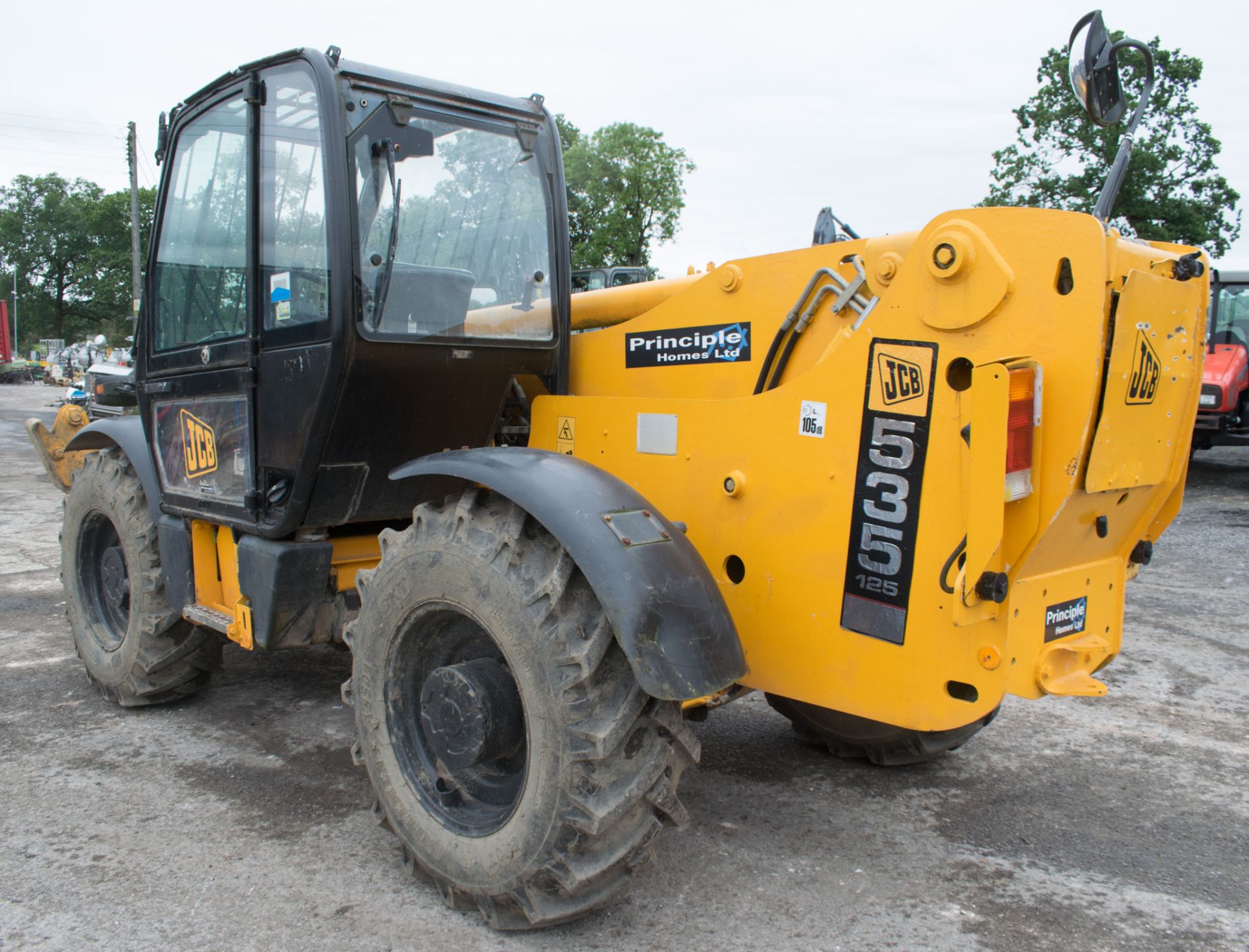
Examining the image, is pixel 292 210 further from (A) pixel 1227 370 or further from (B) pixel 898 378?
(A) pixel 1227 370

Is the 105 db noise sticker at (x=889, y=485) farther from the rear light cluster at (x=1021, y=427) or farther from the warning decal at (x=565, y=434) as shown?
the warning decal at (x=565, y=434)

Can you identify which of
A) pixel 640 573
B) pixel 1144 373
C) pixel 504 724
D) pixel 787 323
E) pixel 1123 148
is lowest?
pixel 504 724

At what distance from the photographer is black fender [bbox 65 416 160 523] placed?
164 inches

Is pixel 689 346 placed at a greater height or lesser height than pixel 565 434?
greater

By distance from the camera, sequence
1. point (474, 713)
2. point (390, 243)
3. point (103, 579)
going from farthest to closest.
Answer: point (103, 579), point (390, 243), point (474, 713)

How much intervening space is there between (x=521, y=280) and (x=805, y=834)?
84.0 inches

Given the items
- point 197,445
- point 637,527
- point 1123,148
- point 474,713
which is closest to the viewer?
point 637,527

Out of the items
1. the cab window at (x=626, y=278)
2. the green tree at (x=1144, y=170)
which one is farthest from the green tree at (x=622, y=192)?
the cab window at (x=626, y=278)

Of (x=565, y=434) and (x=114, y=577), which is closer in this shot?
(x=565, y=434)

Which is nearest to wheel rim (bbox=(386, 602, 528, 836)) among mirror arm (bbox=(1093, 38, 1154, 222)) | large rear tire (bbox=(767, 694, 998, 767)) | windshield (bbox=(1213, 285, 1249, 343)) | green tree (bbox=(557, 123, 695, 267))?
large rear tire (bbox=(767, 694, 998, 767))

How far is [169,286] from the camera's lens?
4.02 metres

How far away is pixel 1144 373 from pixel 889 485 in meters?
0.65

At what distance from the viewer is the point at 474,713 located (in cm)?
268

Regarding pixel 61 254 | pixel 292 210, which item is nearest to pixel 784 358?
pixel 292 210
